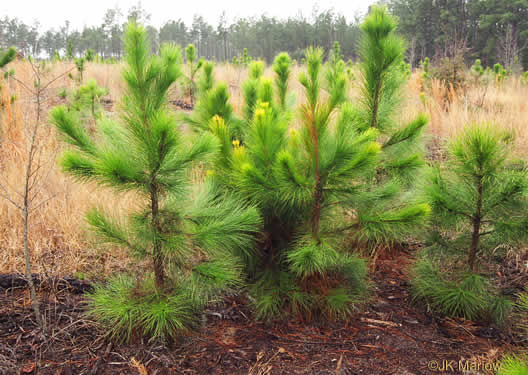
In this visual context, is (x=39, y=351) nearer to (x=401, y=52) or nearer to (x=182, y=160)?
(x=182, y=160)

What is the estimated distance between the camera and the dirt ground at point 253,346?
1.72 m

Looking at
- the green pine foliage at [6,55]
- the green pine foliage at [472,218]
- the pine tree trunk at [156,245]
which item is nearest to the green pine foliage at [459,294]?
the green pine foliage at [472,218]

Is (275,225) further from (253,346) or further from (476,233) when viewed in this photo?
(476,233)

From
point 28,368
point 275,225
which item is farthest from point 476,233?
→ point 28,368

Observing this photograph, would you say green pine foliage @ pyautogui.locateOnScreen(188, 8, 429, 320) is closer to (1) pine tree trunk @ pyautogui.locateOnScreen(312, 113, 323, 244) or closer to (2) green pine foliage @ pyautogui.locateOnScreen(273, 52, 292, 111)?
(1) pine tree trunk @ pyautogui.locateOnScreen(312, 113, 323, 244)

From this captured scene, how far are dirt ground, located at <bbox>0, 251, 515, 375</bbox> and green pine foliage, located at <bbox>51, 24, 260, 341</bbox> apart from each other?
0.12m

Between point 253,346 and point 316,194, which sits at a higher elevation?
point 316,194

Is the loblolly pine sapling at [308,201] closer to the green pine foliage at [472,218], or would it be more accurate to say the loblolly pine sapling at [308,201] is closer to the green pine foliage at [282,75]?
the green pine foliage at [472,218]

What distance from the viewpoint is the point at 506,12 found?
28.6 metres

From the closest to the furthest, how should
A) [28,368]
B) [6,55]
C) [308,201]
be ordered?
[28,368] → [308,201] → [6,55]

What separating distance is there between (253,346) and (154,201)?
2.70 feet

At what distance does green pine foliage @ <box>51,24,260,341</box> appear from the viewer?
1598 millimetres

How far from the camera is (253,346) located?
74.6 inches

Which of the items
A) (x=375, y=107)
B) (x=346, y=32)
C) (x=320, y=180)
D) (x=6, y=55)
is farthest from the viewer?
(x=346, y=32)
